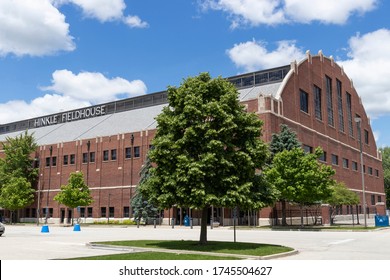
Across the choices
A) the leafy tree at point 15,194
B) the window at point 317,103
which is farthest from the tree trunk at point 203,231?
the leafy tree at point 15,194

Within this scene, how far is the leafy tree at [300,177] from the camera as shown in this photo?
126 feet

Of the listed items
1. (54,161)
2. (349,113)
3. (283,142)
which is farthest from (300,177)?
(54,161)

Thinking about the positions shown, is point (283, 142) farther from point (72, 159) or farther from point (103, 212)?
point (72, 159)

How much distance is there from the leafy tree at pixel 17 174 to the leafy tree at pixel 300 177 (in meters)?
42.6

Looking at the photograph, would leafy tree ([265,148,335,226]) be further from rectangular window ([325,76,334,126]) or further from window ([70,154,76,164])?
window ([70,154,76,164])

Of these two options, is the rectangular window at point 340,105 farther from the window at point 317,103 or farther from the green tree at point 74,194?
the green tree at point 74,194

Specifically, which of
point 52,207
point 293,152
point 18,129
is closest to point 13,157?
point 52,207

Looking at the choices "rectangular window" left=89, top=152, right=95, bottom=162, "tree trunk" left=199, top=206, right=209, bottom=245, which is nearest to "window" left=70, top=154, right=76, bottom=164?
"rectangular window" left=89, top=152, right=95, bottom=162

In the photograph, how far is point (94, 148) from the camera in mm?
64938

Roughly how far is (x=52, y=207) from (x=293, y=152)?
1716 inches

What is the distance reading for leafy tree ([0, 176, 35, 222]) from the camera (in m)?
64.9

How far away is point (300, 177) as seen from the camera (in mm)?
38500

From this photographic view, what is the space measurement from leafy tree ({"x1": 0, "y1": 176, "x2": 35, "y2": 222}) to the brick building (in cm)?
328
